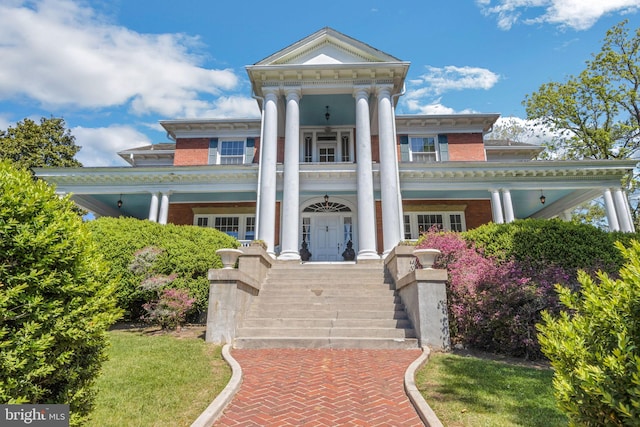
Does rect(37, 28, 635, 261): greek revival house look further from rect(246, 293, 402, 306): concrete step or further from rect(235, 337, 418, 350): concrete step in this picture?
rect(235, 337, 418, 350): concrete step

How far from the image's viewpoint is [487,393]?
4754 mm

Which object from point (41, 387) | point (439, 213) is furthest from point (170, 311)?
point (439, 213)

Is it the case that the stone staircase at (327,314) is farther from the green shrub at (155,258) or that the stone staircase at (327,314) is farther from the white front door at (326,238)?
the white front door at (326,238)

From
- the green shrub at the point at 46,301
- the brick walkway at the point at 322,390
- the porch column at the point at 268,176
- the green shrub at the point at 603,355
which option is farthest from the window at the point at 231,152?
the green shrub at the point at 603,355

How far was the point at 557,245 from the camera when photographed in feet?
29.0

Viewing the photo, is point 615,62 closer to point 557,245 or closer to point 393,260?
point 557,245

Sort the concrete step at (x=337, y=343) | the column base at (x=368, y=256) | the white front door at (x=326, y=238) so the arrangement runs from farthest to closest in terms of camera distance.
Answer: the white front door at (x=326, y=238) → the column base at (x=368, y=256) → the concrete step at (x=337, y=343)

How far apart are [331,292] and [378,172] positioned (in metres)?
7.68

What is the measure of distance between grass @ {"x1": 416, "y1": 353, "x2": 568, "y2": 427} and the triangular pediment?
14.1 metres

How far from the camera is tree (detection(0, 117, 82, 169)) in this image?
2802 cm

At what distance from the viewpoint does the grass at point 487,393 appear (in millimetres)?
3932

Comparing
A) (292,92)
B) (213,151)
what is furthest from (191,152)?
(292,92)

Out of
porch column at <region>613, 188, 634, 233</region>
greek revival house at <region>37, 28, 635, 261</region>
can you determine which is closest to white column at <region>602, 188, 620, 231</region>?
greek revival house at <region>37, 28, 635, 261</region>

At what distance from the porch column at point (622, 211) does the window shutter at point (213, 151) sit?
2031cm
